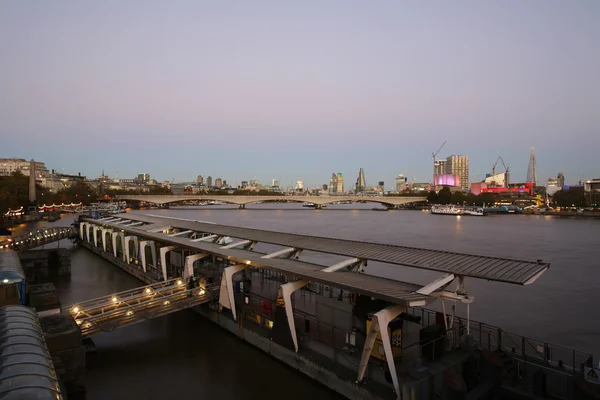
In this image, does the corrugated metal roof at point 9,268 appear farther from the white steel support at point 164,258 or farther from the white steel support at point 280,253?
the white steel support at point 280,253

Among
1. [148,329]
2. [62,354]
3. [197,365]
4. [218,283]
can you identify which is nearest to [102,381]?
[62,354]

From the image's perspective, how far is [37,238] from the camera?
2712 centimetres

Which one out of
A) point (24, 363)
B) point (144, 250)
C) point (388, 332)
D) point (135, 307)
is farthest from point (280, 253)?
point (144, 250)

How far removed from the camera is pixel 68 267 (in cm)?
2208

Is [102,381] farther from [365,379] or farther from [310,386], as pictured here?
[365,379]

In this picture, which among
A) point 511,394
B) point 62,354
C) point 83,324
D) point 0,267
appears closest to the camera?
point 511,394

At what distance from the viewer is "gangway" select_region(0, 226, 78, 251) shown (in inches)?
918

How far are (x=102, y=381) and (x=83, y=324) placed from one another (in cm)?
150

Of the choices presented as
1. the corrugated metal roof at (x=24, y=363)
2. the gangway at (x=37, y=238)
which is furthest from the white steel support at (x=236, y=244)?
the gangway at (x=37, y=238)

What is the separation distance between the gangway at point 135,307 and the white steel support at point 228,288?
2.83ft

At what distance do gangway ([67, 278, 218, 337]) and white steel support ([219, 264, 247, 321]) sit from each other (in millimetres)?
862

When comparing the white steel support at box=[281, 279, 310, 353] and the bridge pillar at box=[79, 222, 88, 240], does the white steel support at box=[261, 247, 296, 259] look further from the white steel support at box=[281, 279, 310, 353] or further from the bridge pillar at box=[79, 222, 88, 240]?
the bridge pillar at box=[79, 222, 88, 240]

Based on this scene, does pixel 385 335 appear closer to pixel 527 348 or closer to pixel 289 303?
pixel 289 303

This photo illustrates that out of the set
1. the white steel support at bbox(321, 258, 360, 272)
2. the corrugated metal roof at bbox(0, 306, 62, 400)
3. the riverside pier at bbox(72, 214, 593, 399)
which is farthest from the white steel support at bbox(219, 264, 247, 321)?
the corrugated metal roof at bbox(0, 306, 62, 400)
